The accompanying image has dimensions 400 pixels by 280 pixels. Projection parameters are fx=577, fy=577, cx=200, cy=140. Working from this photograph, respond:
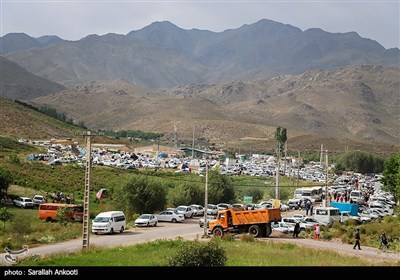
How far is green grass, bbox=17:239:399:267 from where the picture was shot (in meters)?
21.9

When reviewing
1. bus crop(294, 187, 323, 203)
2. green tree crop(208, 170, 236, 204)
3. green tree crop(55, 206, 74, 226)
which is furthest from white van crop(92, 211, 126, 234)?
bus crop(294, 187, 323, 203)

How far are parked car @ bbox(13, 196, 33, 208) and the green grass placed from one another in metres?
22.8

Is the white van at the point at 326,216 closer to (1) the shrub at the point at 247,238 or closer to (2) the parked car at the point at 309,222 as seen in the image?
(2) the parked car at the point at 309,222

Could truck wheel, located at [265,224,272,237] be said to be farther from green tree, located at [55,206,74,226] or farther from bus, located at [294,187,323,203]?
bus, located at [294,187,323,203]

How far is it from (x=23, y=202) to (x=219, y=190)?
Answer: 20919 millimetres

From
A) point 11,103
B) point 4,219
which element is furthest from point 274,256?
point 11,103

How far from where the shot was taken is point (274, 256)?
25.1 metres

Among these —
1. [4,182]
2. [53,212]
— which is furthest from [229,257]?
[4,182]

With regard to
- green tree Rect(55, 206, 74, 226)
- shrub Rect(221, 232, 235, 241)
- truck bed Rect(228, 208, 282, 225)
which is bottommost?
shrub Rect(221, 232, 235, 241)

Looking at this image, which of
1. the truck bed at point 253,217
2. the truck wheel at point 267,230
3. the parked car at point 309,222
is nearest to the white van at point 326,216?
the parked car at point 309,222

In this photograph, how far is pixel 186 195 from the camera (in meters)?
58.0

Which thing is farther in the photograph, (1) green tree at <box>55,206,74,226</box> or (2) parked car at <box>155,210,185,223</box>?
(2) parked car at <box>155,210,185,223</box>
